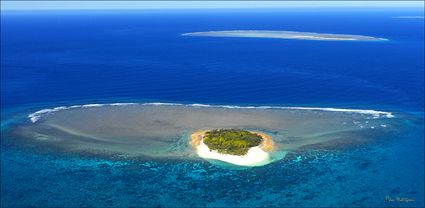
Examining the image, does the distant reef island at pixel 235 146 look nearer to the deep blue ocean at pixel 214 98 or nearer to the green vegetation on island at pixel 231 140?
the green vegetation on island at pixel 231 140

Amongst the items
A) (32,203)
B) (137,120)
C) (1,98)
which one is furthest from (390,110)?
(1,98)

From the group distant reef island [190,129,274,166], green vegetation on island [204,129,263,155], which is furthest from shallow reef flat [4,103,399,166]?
green vegetation on island [204,129,263,155]

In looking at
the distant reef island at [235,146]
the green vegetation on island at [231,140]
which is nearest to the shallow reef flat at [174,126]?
the distant reef island at [235,146]

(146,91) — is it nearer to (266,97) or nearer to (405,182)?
(266,97)

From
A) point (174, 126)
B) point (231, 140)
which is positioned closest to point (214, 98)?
point (174, 126)

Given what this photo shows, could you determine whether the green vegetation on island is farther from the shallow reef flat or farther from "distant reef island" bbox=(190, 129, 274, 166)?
the shallow reef flat

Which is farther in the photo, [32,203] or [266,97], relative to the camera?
[266,97]

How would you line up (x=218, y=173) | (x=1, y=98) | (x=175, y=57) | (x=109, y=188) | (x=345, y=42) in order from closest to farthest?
(x=109, y=188), (x=218, y=173), (x=1, y=98), (x=175, y=57), (x=345, y=42)
